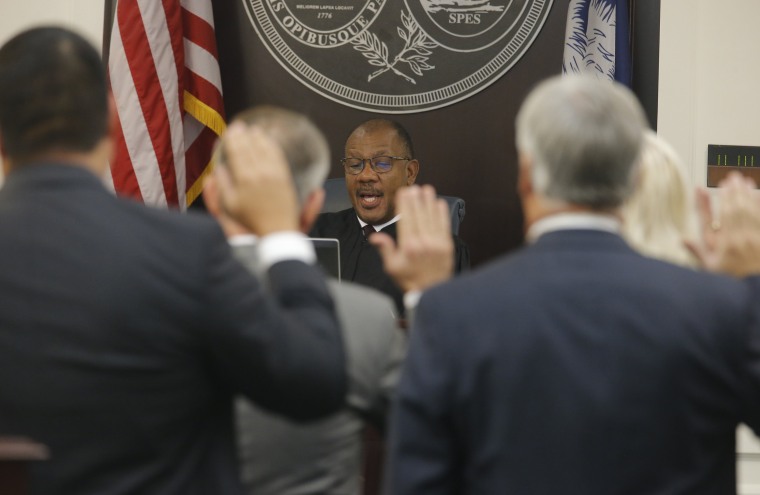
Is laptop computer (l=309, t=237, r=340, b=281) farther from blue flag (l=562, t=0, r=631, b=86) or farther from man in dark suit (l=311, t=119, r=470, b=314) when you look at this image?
blue flag (l=562, t=0, r=631, b=86)

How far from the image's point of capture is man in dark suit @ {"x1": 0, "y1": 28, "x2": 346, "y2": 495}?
1.30m

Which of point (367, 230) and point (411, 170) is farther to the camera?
point (411, 170)

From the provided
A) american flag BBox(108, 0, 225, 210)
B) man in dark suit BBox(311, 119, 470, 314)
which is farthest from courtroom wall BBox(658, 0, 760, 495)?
american flag BBox(108, 0, 225, 210)

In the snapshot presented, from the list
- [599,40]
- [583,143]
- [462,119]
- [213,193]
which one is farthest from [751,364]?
[462,119]

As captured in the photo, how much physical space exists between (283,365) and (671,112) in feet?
13.8

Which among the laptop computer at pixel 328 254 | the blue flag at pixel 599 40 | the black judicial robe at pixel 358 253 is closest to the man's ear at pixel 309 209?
the laptop computer at pixel 328 254

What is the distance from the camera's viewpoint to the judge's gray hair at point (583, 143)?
1.48 meters

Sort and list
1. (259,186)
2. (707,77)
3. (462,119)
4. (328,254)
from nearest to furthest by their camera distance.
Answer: (259,186), (328,254), (707,77), (462,119)

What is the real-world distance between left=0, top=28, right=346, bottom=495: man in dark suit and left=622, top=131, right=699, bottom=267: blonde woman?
33.9 inches

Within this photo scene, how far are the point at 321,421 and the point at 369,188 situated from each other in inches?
123

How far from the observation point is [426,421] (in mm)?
1462

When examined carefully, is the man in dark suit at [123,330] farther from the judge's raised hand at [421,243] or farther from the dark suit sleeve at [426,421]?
the judge's raised hand at [421,243]

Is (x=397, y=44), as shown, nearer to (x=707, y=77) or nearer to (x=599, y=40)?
(x=599, y=40)

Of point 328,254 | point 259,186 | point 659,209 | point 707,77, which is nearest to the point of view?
point 259,186
